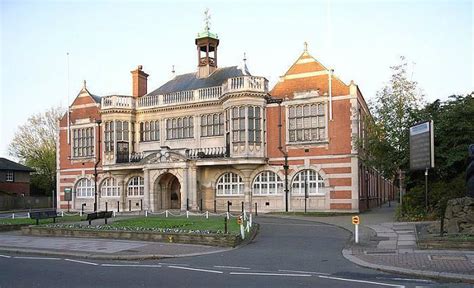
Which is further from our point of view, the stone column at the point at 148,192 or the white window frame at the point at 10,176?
the white window frame at the point at 10,176

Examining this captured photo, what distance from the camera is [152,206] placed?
38781 millimetres

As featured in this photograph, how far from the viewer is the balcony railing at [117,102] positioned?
1630 inches

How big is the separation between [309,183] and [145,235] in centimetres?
1791

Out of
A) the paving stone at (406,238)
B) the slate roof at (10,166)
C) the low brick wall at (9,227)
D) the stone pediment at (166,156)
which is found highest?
the stone pediment at (166,156)

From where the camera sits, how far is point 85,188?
4466 centimetres

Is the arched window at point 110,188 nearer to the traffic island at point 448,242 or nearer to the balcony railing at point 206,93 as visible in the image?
the balcony railing at point 206,93

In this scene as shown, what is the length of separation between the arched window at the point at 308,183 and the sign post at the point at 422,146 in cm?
1368

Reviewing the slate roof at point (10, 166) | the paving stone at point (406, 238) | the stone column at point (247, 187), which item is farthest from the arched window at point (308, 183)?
the slate roof at point (10, 166)

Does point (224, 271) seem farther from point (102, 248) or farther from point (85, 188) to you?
point (85, 188)

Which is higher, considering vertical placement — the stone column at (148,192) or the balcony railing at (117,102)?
the balcony railing at (117,102)

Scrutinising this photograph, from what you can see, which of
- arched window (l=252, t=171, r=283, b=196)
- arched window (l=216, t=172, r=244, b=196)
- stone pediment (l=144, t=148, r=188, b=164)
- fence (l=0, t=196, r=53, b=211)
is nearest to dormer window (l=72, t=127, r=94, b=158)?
stone pediment (l=144, t=148, r=188, b=164)

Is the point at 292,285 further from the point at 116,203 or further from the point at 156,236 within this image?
the point at 116,203

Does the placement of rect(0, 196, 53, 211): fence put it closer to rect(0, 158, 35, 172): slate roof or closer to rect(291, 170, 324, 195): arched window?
rect(0, 158, 35, 172): slate roof

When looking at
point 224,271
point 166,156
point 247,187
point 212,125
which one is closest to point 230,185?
point 247,187
